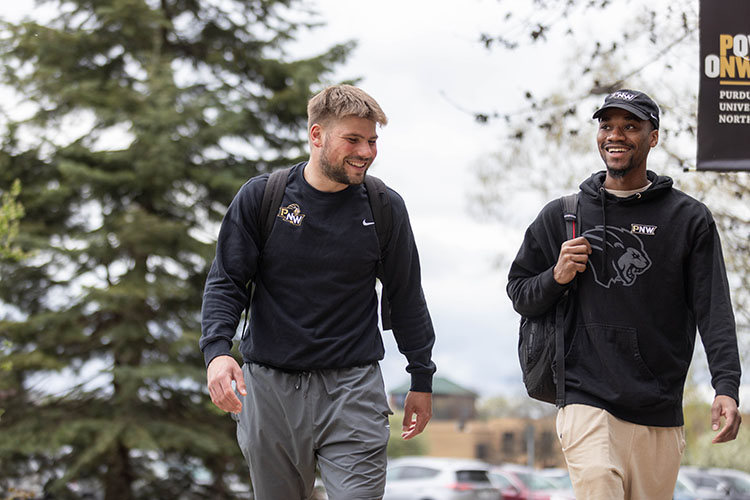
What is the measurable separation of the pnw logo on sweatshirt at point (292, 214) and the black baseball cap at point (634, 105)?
138 cm

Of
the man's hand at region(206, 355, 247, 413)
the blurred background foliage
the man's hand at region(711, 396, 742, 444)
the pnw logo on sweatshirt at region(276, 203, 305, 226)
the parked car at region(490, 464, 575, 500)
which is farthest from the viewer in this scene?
the parked car at region(490, 464, 575, 500)

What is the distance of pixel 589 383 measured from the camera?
4.07 m

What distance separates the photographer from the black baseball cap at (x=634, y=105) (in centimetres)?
416

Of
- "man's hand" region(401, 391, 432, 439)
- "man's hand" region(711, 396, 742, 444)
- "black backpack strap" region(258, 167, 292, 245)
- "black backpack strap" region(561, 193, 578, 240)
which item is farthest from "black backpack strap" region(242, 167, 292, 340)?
"man's hand" region(711, 396, 742, 444)

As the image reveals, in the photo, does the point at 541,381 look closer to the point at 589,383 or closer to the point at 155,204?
the point at 589,383

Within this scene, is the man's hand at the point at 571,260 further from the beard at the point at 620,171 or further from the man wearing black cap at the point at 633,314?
the beard at the point at 620,171

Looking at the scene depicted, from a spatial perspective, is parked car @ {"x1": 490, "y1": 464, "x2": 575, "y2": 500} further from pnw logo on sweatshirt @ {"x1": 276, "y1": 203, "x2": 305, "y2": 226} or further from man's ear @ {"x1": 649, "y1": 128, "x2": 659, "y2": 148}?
pnw logo on sweatshirt @ {"x1": 276, "y1": 203, "x2": 305, "y2": 226}

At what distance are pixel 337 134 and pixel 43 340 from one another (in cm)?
1549

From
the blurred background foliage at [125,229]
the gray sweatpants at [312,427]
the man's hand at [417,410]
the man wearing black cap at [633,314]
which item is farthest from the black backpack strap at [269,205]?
the blurred background foliage at [125,229]

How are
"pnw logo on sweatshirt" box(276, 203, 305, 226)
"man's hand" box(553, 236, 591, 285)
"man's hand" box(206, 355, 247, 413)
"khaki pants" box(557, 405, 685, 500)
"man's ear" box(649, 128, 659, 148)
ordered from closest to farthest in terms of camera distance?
"man's hand" box(206, 355, 247, 413) < "khaki pants" box(557, 405, 685, 500) < "man's hand" box(553, 236, 591, 285) < "pnw logo on sweatshirt" box(276, 203, 305, 226) < "man's ear" box(649, 128, 659, 148)

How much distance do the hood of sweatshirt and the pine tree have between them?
13835 mm

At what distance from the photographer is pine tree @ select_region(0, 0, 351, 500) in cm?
1770

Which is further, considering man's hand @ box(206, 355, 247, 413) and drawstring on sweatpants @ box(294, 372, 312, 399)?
drawstring on sweatpants @ box(294, 372, 312, 399)

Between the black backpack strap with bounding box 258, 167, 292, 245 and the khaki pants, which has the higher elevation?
the black backpack strap with bounding box 258, 167, 292, 245
